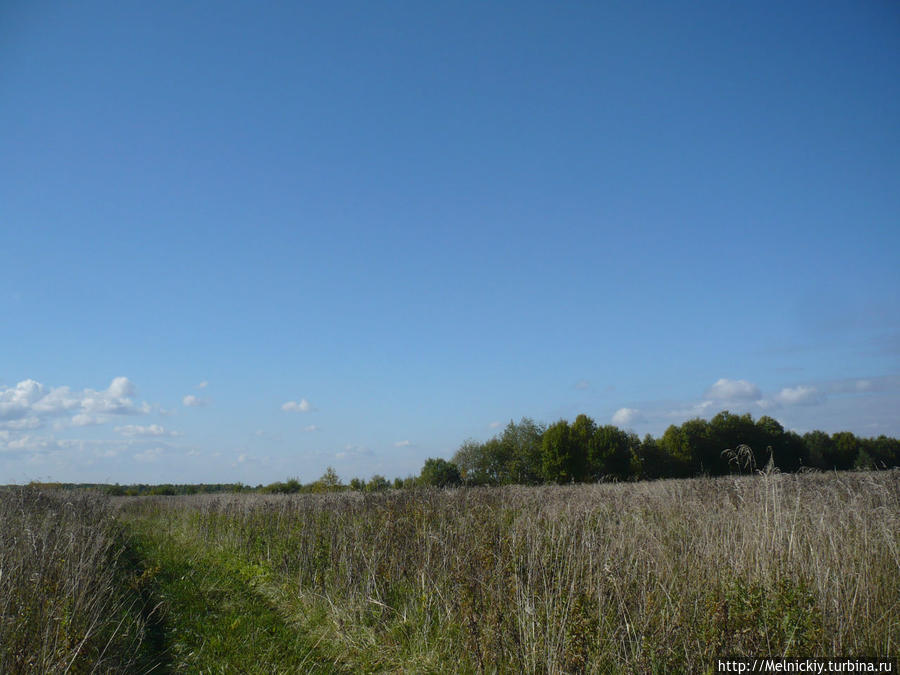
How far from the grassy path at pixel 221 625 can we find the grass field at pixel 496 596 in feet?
0.12

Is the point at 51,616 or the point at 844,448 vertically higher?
the point at 51,616

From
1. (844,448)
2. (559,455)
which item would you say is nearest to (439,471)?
(559,455)

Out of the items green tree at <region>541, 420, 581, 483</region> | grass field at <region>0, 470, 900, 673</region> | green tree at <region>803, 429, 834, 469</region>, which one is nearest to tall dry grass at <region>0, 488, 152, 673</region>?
grass field at <region>0, 470, 900, 673</region>

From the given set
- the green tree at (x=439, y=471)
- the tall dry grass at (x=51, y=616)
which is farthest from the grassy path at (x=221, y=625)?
the green tree at (x=439, y=471)

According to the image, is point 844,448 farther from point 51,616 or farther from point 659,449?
point 51,616

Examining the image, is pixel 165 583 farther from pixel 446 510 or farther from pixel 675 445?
pixel 675 445

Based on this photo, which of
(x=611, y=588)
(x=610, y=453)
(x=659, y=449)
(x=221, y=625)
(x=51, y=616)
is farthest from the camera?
(x=659, y=449)

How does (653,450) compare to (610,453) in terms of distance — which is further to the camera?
(653,450)

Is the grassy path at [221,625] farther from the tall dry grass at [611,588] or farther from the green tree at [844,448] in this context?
the green tree at [844,448]

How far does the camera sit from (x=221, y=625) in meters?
7.10

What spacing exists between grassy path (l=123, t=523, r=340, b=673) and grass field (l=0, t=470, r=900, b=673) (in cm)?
4

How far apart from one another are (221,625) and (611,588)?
547cm

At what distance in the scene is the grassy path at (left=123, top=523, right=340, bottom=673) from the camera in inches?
230

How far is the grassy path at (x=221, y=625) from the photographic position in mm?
5832
